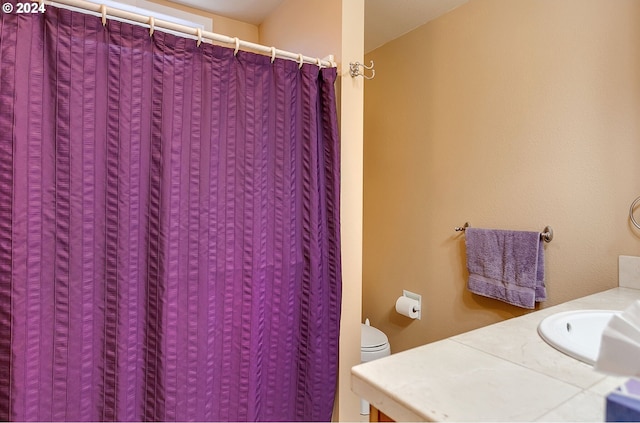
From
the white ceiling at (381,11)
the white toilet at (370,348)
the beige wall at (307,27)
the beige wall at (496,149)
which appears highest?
the white ceiling at (381,11)

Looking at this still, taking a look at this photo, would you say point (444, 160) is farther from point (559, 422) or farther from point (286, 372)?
point (559, 422)

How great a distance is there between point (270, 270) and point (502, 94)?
139cm

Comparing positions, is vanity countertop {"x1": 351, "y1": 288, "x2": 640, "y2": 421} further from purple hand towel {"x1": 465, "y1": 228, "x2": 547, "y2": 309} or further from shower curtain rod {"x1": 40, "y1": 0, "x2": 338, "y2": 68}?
shower curtain rod {"x1": 40, "y1": 0, "x2": 338, "y2": 68}

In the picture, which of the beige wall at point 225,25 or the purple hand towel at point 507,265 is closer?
the purple hand towel at point 507,265

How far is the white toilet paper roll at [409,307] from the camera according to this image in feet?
6.72

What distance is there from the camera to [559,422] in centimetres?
45

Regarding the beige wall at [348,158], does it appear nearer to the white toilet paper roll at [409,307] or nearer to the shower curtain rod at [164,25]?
the shower curtain rod at [164,25]

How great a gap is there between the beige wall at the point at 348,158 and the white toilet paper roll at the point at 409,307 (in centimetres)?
59

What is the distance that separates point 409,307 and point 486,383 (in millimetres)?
1561

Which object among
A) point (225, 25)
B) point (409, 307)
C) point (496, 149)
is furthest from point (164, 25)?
point (409, 307)

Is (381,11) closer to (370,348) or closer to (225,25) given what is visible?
(225,25)

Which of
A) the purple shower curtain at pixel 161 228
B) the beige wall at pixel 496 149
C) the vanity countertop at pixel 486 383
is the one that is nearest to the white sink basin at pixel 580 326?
the vanity countertop at pixel 486 383

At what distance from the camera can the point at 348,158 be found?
5.02 ft

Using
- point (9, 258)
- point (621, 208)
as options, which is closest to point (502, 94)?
point (621, 208)
